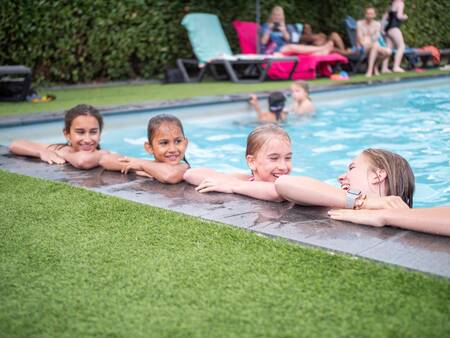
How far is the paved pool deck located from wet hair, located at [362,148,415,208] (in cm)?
38

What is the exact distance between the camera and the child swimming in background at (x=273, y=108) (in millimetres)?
7793

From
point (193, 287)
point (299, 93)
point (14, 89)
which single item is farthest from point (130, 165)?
point (14, 89)

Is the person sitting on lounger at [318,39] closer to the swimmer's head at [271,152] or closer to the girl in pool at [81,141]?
the girl in pool at [81,141]

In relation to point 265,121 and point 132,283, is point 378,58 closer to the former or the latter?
point 265,121

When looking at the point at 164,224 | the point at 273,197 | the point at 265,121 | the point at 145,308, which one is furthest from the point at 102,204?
the point at 265,121

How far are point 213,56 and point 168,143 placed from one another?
821 centimetres

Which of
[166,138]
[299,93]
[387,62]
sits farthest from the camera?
[387,62]

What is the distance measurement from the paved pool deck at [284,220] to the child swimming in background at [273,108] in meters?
4.16

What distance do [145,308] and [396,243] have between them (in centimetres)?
113

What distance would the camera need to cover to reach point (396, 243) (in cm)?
239

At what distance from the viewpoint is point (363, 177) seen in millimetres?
2982

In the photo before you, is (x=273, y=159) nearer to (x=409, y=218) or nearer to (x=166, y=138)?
(x=166, y=138)

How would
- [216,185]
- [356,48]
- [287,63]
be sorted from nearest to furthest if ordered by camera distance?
[216,185], [287,63], [356,48]

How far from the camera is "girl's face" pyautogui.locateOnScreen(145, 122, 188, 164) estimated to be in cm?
375
